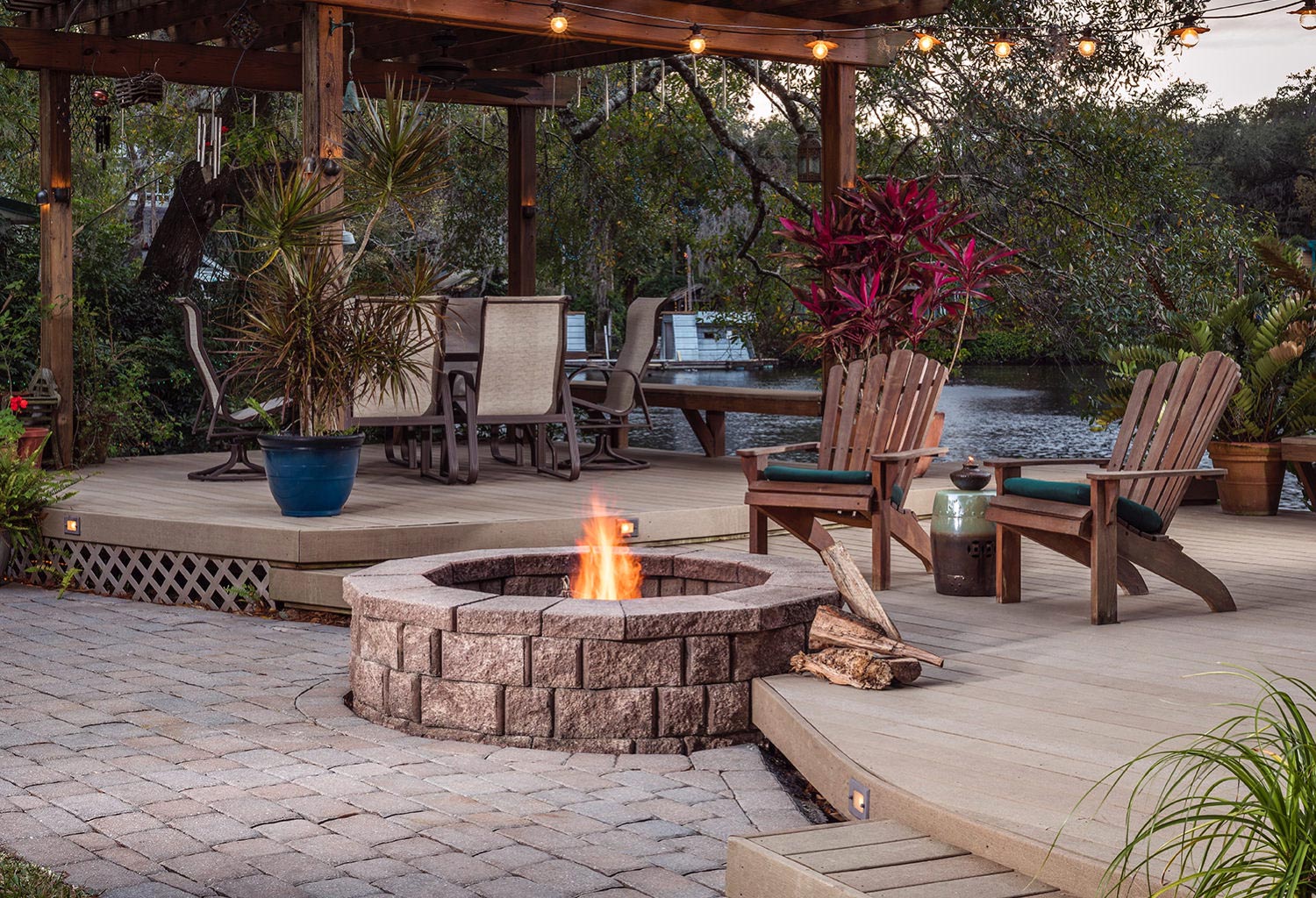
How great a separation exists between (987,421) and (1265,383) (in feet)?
40.8

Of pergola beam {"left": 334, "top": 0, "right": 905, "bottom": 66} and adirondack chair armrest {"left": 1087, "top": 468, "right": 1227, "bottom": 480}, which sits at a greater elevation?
pergola beam {"left": 334, "top": 0, "right": 905, "bottom": 66}

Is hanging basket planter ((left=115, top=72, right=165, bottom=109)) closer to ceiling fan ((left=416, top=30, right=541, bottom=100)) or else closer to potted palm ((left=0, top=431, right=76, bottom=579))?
ceiling fan ((left=416, top=30, right=541, bottom=100))

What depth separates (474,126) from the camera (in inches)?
594

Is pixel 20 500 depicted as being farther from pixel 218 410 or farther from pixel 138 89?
pixel 138 89

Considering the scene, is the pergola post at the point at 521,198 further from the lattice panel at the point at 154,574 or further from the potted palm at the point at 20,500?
the lattice panel at the point at 154,574

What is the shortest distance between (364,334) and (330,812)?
3.28 metres

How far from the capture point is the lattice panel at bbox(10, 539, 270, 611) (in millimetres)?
6293

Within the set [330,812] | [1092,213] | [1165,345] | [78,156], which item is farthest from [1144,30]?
[330,812]

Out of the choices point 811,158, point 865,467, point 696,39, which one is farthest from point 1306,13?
point 865,467

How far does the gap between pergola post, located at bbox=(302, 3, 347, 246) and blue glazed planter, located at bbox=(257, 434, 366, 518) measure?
113cm

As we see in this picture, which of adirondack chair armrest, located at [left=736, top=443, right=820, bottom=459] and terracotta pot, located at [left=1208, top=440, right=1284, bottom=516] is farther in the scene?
terracotta pot, located at [left=1208, top=440, right=1284, bottom=516]

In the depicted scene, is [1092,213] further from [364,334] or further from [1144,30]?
[364,334]

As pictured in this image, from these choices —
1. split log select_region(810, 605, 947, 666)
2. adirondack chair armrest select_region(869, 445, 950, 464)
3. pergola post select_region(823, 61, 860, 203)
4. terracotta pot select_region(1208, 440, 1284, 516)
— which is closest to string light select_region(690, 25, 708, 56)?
pergola post select_region(823, 61, 860, 203)

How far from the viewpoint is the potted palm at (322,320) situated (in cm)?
628
